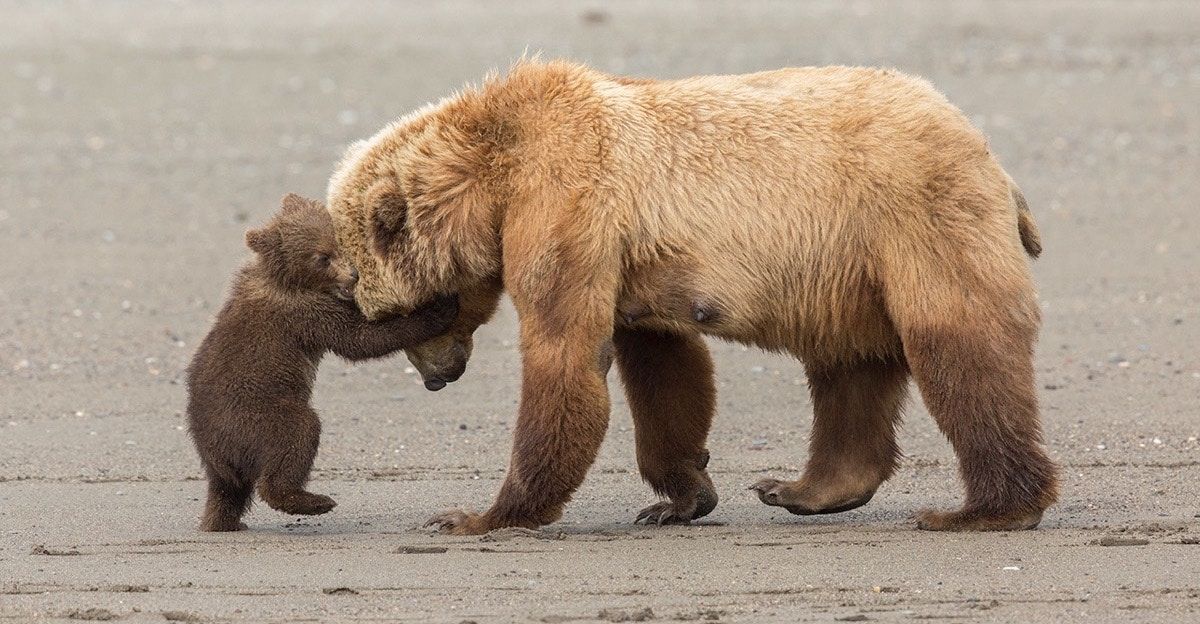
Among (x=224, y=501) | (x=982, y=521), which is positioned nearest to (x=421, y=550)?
(x=224, y=501)

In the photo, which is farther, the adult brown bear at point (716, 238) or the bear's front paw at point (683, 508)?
the bear's front paw at point (683, 508)

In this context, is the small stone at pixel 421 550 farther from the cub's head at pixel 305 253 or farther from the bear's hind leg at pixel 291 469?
the cub's head at pixel 305 253

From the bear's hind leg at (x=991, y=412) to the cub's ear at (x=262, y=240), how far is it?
8.73 ft

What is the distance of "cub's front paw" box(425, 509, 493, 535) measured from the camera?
757 centimetres

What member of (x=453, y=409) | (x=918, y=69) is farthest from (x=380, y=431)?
(x=918, y=69)

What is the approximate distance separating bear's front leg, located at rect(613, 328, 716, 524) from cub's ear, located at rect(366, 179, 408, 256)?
1067 millimetres

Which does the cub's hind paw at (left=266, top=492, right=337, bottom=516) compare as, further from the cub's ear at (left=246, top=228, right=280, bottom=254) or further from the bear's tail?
the bear's tail

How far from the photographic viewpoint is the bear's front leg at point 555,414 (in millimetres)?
7344

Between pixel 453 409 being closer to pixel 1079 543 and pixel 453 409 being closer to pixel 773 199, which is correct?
pixel 773 199

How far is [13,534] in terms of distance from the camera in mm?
7715

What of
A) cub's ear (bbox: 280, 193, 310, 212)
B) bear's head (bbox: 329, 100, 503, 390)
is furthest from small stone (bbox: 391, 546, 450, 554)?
cub's ear (bbox: 280, 193, 310, 212)

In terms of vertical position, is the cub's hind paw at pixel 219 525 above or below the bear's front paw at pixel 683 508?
above

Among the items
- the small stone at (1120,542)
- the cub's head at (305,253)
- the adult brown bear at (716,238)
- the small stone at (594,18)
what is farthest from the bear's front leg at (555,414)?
the small stone at (594,18)

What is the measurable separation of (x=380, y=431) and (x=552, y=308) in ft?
9.10
